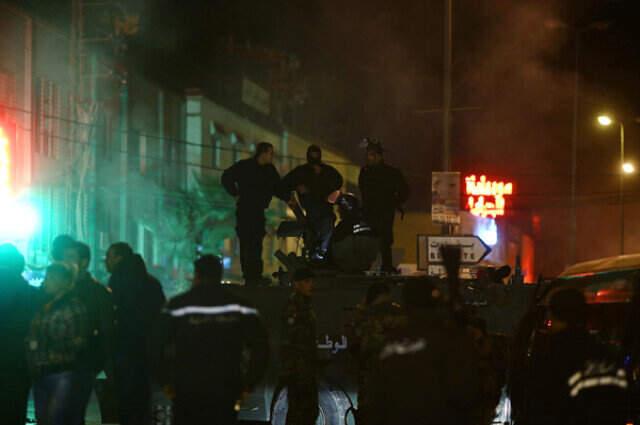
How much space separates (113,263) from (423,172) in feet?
120

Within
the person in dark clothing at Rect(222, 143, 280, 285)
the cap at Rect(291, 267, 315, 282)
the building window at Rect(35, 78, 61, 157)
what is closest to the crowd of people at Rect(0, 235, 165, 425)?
the cap at Rect(291, 267, 315, 282)

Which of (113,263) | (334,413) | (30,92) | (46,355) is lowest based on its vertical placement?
(334,413)

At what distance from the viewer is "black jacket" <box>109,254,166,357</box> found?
9672 millimetres

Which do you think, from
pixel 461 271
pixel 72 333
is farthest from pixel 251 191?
pixel 72 333

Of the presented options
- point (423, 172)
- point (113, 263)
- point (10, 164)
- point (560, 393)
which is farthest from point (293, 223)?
point (423, 172)

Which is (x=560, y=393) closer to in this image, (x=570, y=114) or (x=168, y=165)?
(x=168, y=165)

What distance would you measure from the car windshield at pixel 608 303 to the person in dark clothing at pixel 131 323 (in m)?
3.42

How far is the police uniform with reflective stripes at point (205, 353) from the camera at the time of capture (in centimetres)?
713

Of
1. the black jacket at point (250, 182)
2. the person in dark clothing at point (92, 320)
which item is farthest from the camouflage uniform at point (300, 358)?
the black jacket at point (250, 182)

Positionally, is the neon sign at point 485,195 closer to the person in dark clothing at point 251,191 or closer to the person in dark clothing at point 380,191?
the person in dark clothing at point 380,191

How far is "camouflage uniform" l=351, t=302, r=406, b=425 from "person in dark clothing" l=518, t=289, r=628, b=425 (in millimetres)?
3375

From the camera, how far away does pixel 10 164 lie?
31172 mm

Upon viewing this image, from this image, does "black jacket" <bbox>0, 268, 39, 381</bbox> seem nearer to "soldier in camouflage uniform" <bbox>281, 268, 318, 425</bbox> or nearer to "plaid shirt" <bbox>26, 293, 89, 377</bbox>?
"plaid shirt" <bbox>26, 293, 89, 377</bbox>

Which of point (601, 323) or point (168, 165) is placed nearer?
point (601, 323)
